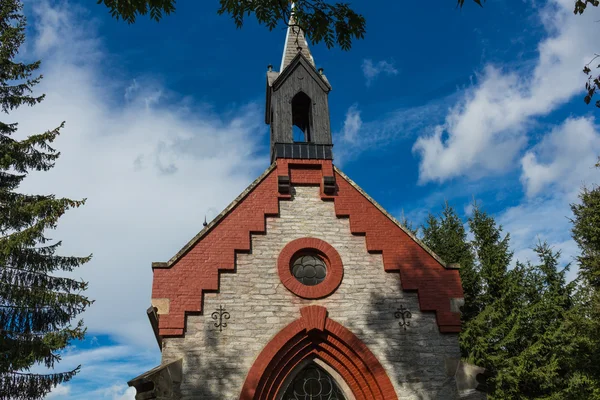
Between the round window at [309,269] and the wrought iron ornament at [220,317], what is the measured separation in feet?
5.85

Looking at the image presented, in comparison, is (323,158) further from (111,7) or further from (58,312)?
(58,312)

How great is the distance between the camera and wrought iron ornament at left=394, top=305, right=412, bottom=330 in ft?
34.9

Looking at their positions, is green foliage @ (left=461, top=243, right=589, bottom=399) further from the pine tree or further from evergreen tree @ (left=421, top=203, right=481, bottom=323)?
the pine tree

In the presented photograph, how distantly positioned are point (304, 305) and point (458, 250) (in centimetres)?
1749

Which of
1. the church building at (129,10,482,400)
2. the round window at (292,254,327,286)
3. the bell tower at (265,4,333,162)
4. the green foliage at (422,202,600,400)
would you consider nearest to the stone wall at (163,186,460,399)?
the church building at (129,10,482,400)

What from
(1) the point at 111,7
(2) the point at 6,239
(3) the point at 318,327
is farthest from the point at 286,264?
(2) the point at 6,239

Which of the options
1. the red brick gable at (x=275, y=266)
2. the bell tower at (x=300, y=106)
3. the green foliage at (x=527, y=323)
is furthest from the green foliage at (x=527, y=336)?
the bell tower at (x=300, y=106)

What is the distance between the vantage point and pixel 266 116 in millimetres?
17203

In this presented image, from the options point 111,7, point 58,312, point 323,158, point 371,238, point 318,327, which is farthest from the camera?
point 58,312

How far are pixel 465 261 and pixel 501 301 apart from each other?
2.80 m

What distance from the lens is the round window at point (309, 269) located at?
1118cm

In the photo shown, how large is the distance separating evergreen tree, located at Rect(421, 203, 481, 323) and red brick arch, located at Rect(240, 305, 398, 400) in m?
14.2

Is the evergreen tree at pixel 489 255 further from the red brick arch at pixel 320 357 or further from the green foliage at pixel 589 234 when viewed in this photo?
the red brick arch at pixel 320 357

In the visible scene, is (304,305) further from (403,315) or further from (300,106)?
(300,106)
